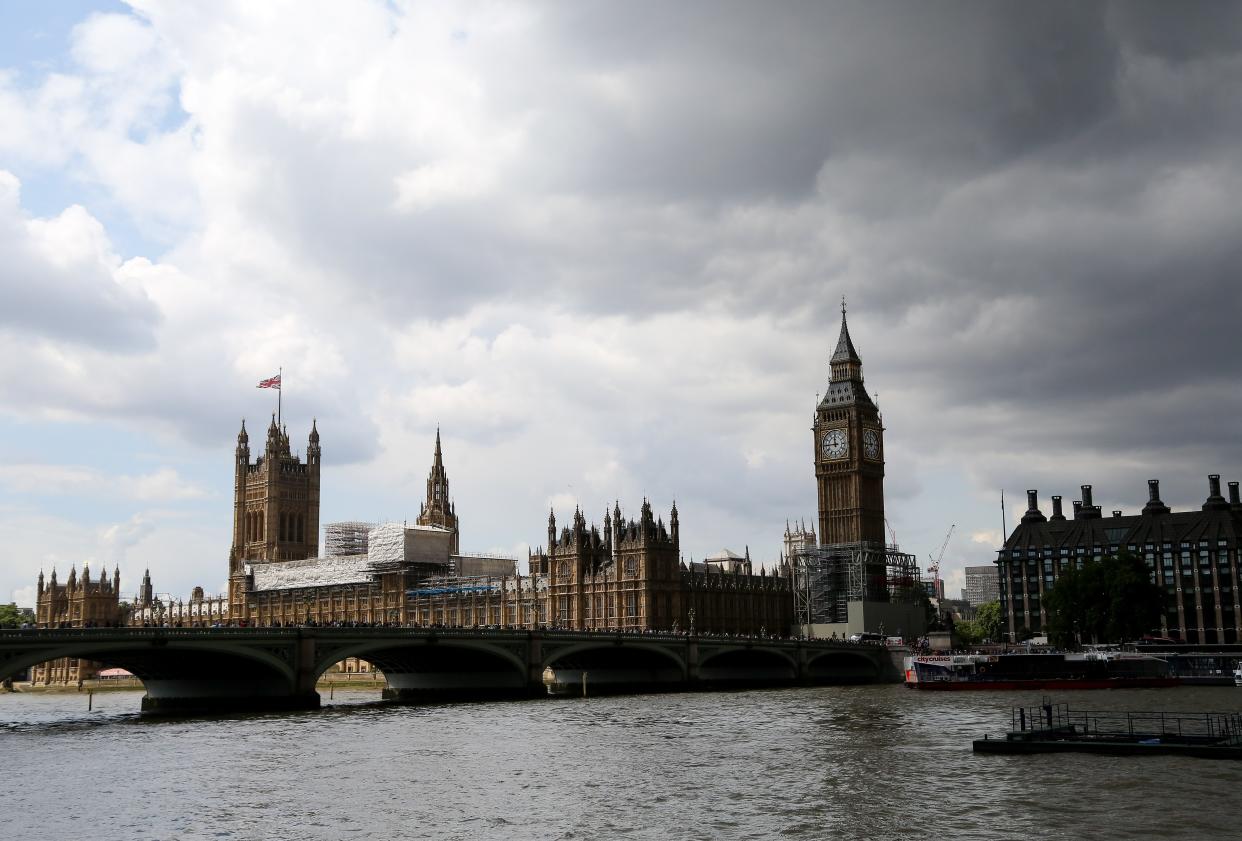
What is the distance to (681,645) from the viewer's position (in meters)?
121

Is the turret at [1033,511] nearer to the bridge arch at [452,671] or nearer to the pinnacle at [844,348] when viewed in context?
the pinnacle at [844,348]

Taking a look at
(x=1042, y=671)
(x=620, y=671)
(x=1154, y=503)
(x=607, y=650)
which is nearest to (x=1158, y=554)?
A: (x=1154, y=503)

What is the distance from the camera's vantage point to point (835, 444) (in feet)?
594

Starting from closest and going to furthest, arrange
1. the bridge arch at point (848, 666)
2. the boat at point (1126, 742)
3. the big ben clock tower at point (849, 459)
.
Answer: the boat at point (1126, 742) → the bridge arch at point (848, 666) → the big ben clock tower at point (849, 459)

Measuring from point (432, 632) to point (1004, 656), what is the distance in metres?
54.9

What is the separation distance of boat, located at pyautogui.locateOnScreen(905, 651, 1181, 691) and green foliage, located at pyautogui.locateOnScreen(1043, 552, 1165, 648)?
16.1m

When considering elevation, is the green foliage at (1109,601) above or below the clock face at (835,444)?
below

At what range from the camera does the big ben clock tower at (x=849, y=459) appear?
574 feet

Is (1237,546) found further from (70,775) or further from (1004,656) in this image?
(70,775)

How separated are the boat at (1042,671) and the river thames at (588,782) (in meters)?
37.8

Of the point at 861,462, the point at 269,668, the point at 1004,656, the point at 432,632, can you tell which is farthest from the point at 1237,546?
the point at 269,668

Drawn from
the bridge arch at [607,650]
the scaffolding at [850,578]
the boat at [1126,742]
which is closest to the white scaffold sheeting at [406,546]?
the scaffolding at [850,578]

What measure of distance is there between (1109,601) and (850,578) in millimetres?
41436

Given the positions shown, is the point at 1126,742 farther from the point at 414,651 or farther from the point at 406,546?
the point at 406,546
